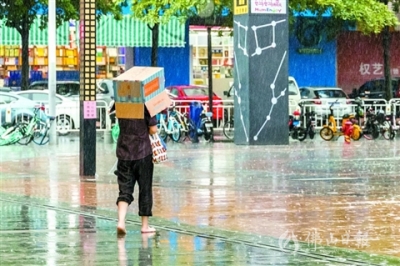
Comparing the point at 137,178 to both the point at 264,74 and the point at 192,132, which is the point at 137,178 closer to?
the point at 264,74

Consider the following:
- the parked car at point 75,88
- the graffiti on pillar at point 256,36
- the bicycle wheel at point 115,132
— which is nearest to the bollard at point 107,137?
the bicycle wheel at point 115,132

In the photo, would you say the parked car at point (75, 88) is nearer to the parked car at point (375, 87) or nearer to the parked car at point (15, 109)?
the parked car at point (15, 109)

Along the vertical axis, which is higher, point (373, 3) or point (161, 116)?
point (373, 3)

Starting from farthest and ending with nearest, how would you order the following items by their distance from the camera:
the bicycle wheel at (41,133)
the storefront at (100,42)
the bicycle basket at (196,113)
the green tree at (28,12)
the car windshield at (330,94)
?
the storefront at (100,42) < the car windshield at (330,94) < the green tree at (28,12) < the bicycle basket at (196,113) < the bicycle wheel at (41,133)

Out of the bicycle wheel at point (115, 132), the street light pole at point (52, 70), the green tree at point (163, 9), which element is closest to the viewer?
the bicycle wheel at point (115, 132)

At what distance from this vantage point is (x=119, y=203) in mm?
12453

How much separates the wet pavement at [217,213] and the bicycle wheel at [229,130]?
913 centimetres

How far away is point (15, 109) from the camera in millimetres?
34531

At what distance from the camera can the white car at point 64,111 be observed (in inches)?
1411

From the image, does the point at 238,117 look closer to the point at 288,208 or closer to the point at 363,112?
the point at 363,112

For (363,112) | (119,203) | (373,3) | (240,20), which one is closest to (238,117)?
(240,20)

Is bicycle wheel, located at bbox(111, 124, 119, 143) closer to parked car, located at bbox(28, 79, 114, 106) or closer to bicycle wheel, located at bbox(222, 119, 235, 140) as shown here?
bicycle wheel, located at bbox(222, 119, 235, 140)

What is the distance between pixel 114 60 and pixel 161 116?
60.7ft

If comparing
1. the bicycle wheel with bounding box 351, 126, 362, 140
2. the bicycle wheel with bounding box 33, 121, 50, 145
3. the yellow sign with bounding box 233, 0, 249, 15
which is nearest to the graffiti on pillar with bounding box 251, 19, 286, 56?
the yellow sign with bounding box 233, 0, 249, 15
